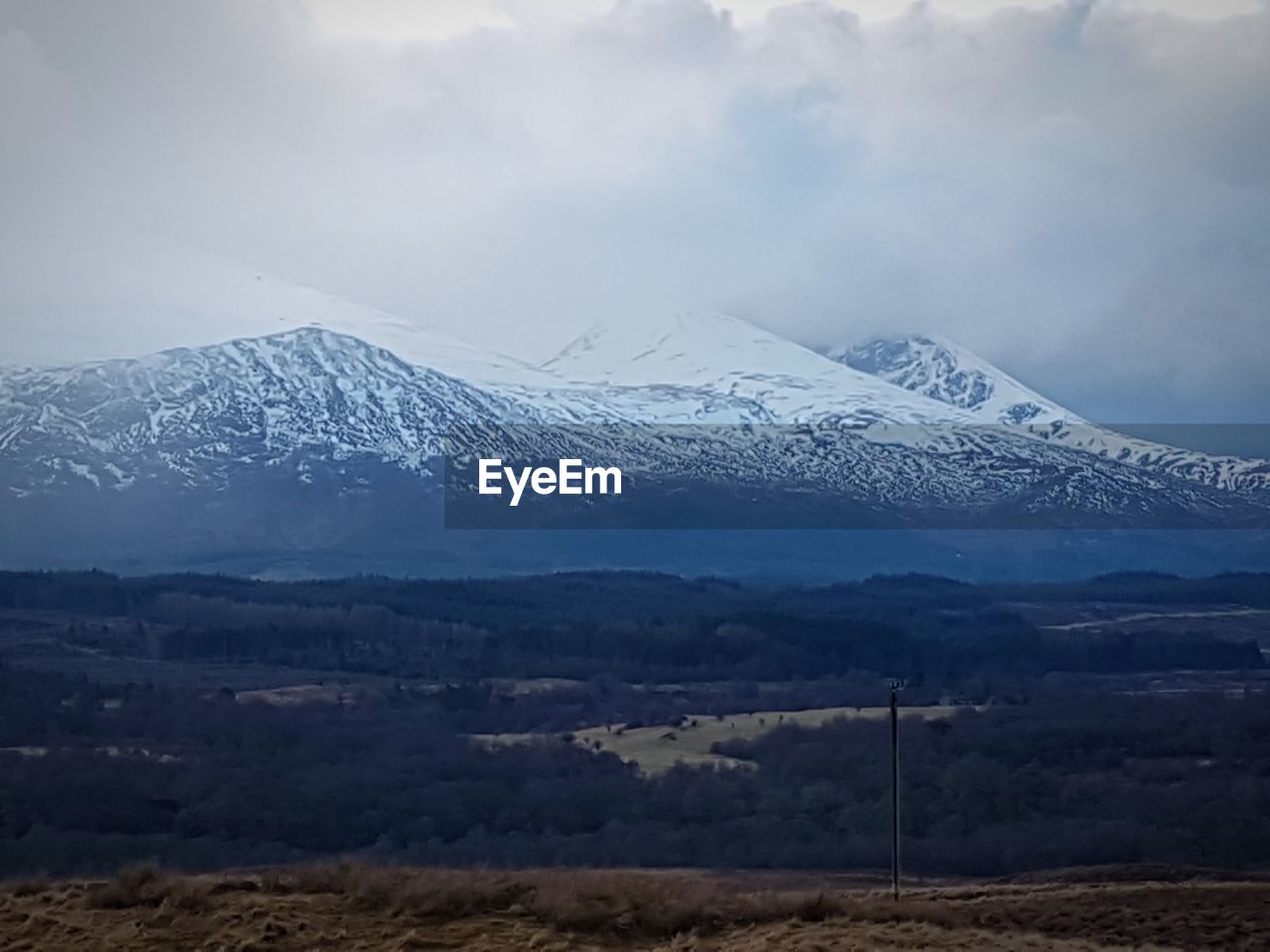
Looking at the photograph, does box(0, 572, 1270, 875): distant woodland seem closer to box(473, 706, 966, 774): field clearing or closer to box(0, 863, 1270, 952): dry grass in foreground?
box(473, 706, 966, 774): field clearing

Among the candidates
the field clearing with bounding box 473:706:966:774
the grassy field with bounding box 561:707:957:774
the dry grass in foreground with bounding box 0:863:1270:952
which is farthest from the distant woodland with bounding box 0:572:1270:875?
the dry grass in foreground with bounding box 0:863:1270:952

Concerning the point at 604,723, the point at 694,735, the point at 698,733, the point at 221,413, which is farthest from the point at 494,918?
the point at 221,413

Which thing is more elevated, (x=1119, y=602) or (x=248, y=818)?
(x=1119, y=602)

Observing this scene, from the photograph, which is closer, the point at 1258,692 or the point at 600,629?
the point at 1258,692

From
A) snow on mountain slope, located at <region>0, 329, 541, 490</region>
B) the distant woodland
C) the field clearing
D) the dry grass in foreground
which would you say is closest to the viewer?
the dry grass in foreground

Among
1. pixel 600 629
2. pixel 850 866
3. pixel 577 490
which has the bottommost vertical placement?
pixel 850 866

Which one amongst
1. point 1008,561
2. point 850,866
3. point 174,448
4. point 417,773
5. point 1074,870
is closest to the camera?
point 1074,870

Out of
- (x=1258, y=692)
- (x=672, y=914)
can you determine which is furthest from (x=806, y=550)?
(x=672, y=914)

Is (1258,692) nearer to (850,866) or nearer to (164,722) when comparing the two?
(850,866)

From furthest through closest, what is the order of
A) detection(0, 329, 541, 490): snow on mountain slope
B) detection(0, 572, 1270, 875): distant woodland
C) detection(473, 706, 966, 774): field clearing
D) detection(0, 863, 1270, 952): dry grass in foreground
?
detection(0, 329, 541, 490): snow on mountain slope, detection(473, 706, 966, 774): field clearing, detection(0, 572, 1270, 875): distant woodland, detection(0, 863, 1270, 952): dry grass in foreground
